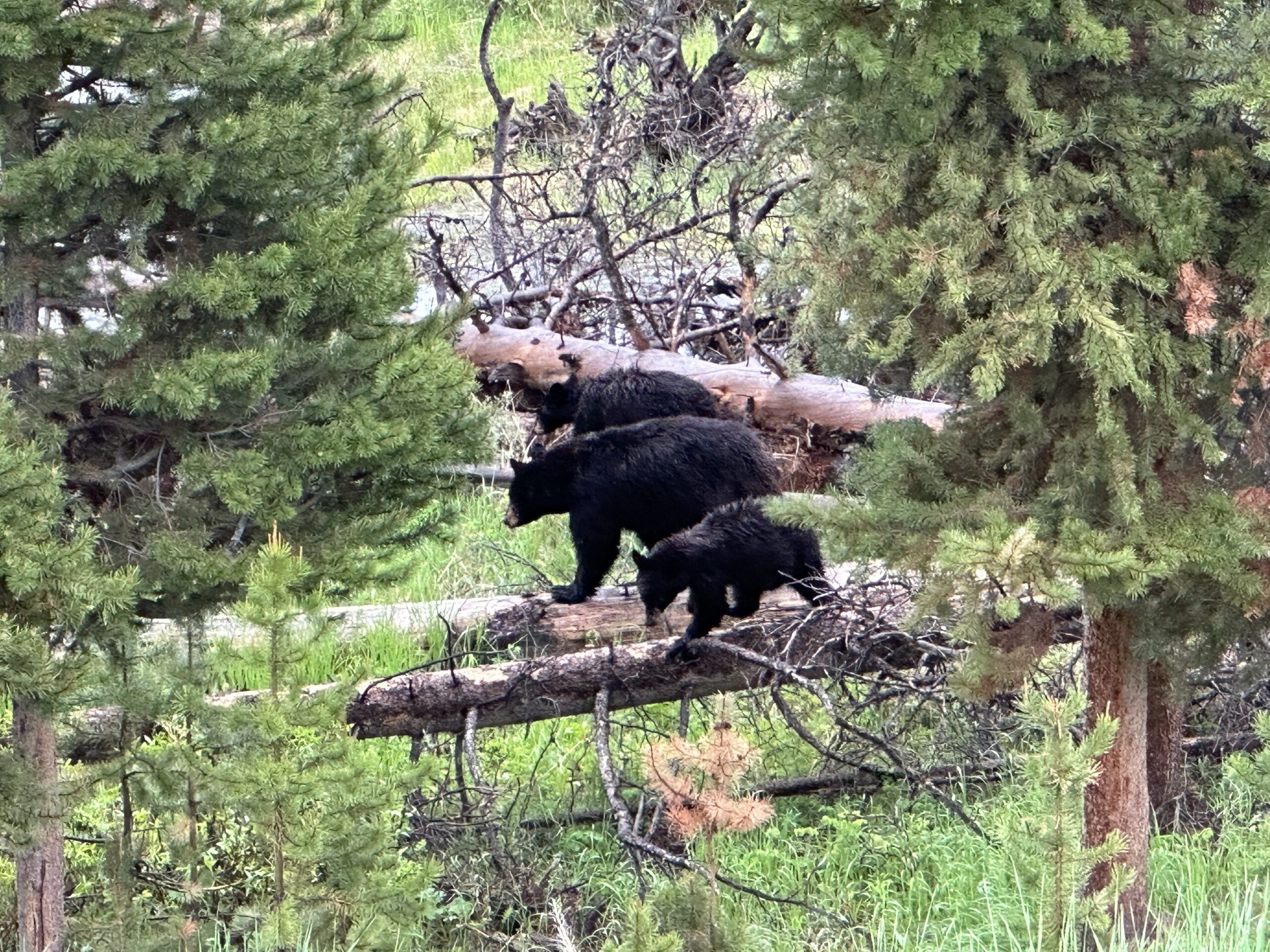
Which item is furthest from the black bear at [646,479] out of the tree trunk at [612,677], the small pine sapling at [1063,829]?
the small pine sapling at [1063,829]

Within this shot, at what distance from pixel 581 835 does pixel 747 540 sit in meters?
1.41

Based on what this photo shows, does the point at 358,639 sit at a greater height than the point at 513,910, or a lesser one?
greater

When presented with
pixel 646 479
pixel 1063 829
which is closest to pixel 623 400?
pixel 646 479

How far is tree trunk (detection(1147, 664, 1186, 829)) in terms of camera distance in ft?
16.9

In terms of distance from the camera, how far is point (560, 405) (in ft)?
28.2

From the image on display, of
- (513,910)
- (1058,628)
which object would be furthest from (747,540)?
(513,910)

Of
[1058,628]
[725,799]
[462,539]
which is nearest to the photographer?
[725,799]

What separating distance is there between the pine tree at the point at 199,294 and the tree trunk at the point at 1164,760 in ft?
9.26

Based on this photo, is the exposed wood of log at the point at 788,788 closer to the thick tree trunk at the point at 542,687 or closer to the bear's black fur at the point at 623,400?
the thick tree trunk at the point at 542,687

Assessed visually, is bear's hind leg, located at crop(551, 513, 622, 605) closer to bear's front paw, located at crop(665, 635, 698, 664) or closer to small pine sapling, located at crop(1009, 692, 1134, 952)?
bear's front paw, located at crop(665, 635, 698, 664)

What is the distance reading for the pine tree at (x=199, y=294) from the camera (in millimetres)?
3730

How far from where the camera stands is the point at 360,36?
13.5 feet

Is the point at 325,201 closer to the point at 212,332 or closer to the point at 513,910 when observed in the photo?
the point at 212,332

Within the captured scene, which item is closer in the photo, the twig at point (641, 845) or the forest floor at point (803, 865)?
the forest floor at point (803, 865)
